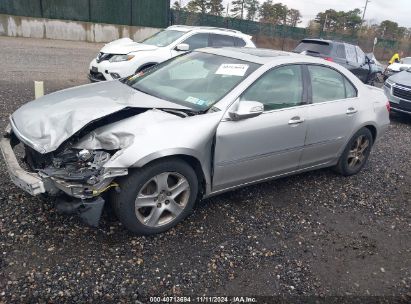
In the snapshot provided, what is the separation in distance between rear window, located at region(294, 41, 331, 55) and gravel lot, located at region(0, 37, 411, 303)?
8.08 m

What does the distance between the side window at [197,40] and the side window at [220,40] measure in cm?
19

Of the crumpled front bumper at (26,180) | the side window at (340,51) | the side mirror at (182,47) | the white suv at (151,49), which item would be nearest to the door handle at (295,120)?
the crumpled front bumper at (26,180)

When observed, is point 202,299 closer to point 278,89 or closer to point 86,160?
point 86,160

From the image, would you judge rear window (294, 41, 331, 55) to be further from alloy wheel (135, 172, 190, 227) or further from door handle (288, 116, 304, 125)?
alloy wheel (135, 172, 190, 227)

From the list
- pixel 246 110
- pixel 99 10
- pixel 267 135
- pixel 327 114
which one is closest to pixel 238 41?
pixel 327 114

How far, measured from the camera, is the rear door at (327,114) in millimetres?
4238

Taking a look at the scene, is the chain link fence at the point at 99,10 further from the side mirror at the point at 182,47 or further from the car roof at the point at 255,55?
the car roof at the point at 255,55

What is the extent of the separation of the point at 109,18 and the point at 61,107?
1849cm

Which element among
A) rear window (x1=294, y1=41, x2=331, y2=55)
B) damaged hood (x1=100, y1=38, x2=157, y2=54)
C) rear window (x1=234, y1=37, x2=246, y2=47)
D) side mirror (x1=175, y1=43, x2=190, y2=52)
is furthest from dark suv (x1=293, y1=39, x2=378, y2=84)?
damaged hood (x1=100, y1=38, x2=157, y2=54)

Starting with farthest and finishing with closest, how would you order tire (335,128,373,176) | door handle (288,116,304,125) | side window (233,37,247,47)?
side window (233,37,247,47), tire (335,128,373,176), door handle (288,116,304,125)

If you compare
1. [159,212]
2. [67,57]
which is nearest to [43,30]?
[67,57]

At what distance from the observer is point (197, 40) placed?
29.8 ft

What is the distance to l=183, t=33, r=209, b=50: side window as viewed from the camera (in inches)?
354

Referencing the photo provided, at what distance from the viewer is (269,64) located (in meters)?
3.89
